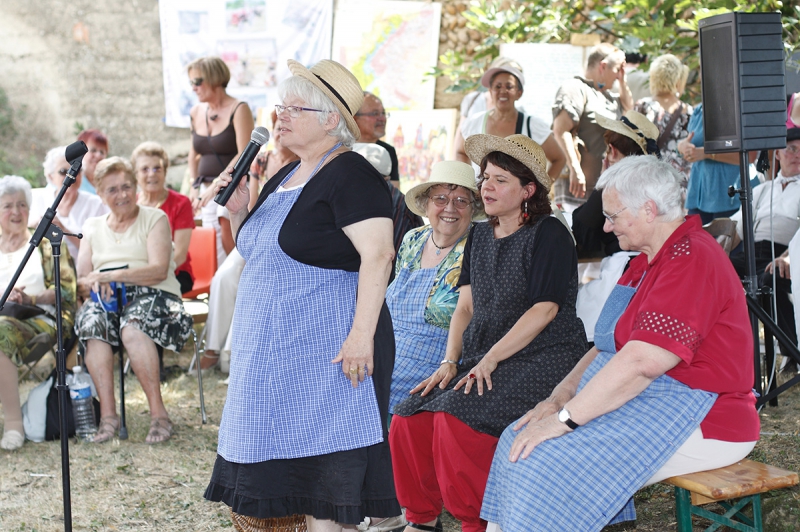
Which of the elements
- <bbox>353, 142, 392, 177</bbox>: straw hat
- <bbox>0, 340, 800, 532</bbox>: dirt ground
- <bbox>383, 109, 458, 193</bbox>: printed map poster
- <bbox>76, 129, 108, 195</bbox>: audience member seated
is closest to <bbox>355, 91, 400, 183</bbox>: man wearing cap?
<bbox>353, 142, 392, 177</bbox>: straw hat

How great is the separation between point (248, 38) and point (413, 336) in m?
7.65

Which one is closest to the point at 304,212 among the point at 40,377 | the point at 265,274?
the point at 265,274

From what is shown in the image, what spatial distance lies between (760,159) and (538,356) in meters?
1.74

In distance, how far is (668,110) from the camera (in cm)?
477

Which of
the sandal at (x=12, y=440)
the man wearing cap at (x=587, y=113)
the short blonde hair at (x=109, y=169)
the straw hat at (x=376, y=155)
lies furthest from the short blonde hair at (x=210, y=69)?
the sandal at (x=12, y=440)

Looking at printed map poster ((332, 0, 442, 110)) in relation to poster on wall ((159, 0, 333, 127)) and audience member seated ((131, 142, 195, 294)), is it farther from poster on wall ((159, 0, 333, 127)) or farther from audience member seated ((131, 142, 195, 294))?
audience member seated ((131, 142, 195, 294))

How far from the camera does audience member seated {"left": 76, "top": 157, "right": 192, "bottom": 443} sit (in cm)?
418

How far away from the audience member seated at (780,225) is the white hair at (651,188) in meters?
1.69

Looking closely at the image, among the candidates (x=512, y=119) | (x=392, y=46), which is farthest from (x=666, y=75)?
(x=392, y=46)

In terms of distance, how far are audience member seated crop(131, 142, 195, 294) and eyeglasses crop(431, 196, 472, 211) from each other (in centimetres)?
229

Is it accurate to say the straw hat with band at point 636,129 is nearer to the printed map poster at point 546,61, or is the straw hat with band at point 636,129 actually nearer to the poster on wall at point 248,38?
the printed map poster at point 546,61

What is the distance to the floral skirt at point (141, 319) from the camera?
419cm

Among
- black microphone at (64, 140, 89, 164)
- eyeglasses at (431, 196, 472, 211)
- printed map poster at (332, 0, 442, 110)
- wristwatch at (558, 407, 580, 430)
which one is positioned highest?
printed map poster at (332, 0, 442, 110)

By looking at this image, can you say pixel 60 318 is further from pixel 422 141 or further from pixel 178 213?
pixel 422 141
